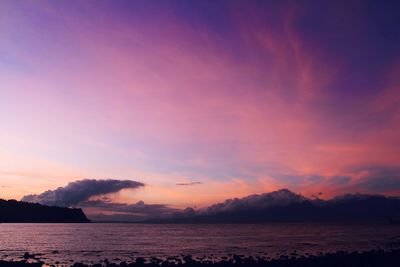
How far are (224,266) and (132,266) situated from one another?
11996 millimetres

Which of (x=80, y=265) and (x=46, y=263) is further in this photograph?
A: (x=46, y=263)

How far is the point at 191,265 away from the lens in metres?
55.0

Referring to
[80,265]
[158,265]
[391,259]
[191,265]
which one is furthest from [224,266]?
[391,259]

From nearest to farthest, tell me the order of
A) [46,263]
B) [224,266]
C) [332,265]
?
[332,265], [224,266], [46,263]

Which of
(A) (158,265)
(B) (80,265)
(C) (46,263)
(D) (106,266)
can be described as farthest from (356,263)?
(C) (46,263)

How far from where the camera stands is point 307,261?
55844 millimetres

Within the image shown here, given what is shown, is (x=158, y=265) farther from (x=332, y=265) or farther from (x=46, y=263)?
(x=332, y=265)

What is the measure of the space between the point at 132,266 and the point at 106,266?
3380mm

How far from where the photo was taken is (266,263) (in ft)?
177

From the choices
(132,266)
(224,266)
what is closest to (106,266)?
(132,266)

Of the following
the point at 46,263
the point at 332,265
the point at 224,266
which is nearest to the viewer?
the point at 332,265

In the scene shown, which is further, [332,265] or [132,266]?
[132,266]

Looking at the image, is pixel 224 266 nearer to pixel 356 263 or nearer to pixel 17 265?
pixel 356 263

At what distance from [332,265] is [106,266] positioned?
2852 cm
